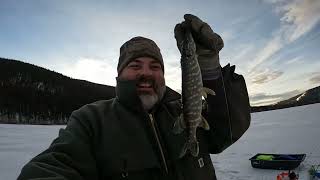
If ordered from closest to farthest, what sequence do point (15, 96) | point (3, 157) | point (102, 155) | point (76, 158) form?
point (76, 158) < point (102, 155) < point (3, 157) < point (15, 96)

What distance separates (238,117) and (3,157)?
16.2m

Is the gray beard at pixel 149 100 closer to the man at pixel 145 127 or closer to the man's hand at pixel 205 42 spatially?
the man at pixel 145 127

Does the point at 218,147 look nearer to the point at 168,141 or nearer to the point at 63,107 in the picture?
the point at 168,141

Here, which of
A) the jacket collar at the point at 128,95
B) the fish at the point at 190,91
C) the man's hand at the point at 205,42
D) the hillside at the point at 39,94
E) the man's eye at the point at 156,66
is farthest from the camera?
the hillside at the point at 39,94

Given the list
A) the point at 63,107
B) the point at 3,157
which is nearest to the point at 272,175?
the point at 3,157

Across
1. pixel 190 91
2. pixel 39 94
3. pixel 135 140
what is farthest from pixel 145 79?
pixel 39 94

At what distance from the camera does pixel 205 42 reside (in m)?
2.63

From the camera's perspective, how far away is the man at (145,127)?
2416 mm

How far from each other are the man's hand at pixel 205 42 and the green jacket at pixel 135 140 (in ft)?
0.39

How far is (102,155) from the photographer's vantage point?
8.43 feet

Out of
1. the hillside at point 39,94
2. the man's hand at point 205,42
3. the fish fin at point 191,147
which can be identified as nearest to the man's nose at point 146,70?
the man's hand at point 205,42

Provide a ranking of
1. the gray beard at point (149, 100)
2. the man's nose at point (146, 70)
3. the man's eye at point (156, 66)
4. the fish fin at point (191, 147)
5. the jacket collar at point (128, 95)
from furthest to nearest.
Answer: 1. the man's eye at point (156, 66)
2. the man's nose at point (146, 70)
3. the gray beard at point (149, 100)
4. the jacket collar at point (128, 95)
5. the fish fin at point (191, 147)

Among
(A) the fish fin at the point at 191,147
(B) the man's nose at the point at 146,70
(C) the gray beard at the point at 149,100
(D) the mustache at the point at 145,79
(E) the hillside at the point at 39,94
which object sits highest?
(E) the hillside at the point at 39,94

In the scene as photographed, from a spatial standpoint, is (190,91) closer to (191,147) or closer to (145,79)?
(191,147)
